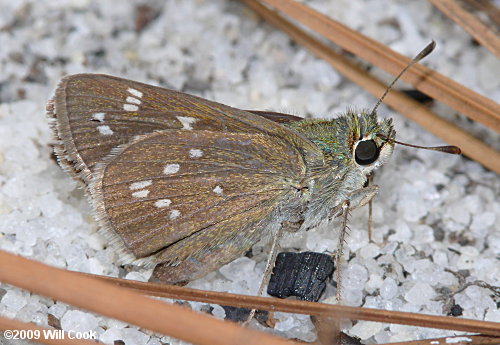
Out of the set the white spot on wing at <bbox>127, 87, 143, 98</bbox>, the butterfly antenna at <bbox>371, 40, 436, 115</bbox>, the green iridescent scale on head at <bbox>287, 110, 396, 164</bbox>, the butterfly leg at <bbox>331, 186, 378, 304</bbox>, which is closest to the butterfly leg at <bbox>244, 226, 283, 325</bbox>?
the butterfly leg at <bbox>331, 186, 378, 304</bbox>

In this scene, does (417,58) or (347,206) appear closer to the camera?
(347,206)

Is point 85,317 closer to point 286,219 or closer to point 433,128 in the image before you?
point 286,219

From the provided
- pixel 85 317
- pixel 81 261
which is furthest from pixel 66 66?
pixel 85 317

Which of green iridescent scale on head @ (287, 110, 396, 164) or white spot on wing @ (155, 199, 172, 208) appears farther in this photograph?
green iridescent scale on head @ (287, 110, 396, 164)

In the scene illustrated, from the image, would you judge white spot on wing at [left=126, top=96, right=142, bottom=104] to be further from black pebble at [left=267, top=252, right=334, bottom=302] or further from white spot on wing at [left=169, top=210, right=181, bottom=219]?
black pebble at [left=267, top=252, right=334, bottom=302]

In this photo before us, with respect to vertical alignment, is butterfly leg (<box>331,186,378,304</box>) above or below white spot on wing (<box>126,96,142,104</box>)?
below

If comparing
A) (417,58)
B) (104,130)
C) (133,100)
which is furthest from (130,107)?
(417,58)

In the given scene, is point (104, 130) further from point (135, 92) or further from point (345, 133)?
point (345, 133)
